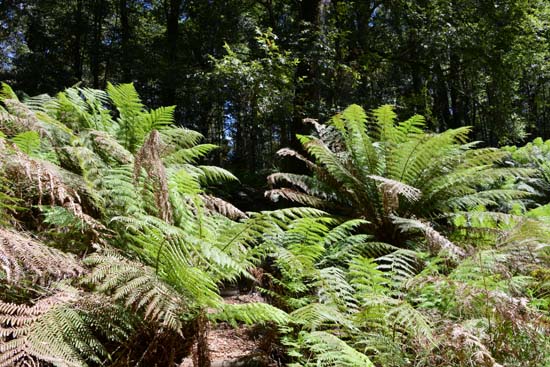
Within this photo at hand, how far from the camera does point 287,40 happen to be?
5.46m

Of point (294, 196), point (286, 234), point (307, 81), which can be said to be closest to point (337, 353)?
point (286, 234)

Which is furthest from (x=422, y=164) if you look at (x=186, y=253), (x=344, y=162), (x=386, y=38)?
(x=386, y=38)

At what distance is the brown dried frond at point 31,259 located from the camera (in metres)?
1.48

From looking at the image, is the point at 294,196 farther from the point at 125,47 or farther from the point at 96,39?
the point at 96,39

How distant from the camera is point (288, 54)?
4988mm

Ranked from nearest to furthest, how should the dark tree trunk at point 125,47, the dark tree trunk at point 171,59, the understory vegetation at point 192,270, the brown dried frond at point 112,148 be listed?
the understory vegetation at point 192,270, the brown dried frond at point 112,148, the dark tree trunk at point 171,59, the dark tree trunk at point 125,47

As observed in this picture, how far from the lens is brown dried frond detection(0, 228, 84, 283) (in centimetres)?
148

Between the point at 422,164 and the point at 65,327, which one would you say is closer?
the point at 65,327

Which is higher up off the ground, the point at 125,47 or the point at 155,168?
the point at 125,47

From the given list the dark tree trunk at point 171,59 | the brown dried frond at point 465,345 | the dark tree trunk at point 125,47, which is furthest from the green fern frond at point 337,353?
the dark tree trunk at point 125,47

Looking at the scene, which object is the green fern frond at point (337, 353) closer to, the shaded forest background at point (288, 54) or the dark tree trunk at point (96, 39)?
the shaded forest background at point (288, 54)

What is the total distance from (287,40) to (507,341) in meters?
4.62

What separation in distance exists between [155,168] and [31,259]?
0.61m

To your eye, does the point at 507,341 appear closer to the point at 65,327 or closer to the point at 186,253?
the point at 186,253
